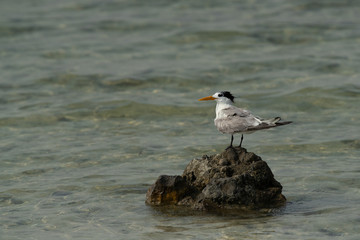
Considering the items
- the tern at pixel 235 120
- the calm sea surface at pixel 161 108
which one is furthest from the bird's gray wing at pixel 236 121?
the calm sea surface at pixel 161 108

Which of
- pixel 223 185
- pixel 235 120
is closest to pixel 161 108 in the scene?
pixel 235 120

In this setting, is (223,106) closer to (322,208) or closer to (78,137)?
(322,208)

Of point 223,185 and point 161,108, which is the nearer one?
point 223,185

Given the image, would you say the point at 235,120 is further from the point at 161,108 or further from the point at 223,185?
the point at 161,108

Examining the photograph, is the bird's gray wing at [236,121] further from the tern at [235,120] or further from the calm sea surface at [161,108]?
the calm sea surface at [161,108]

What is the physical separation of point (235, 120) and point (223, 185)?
87 centimetres

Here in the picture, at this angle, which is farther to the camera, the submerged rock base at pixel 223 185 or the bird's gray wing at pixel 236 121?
the bird's gray wing at pixel 236 121

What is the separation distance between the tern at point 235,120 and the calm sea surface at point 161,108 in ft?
3.57

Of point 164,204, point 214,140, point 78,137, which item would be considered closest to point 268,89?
point 214,140

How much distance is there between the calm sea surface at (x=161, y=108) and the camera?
28.1ft

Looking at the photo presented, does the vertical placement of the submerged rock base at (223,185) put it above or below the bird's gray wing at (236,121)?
below

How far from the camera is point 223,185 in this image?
8367mm

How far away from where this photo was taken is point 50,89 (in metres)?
16.3

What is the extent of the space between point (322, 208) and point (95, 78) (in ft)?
30.2
